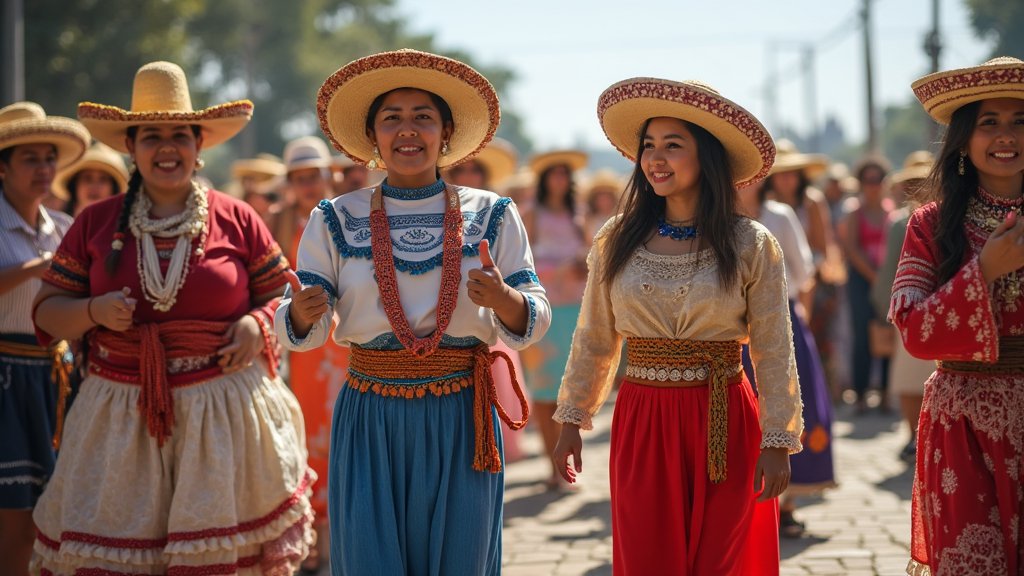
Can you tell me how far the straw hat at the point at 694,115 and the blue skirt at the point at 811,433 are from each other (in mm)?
2923

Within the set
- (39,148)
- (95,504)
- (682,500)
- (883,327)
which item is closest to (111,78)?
(883,327)

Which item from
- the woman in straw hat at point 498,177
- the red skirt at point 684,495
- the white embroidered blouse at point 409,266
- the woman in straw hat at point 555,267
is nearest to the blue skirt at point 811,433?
the woman in straw hat at point 498,177

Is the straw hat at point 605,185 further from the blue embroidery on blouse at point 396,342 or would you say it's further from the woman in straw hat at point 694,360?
the blue embroidery on blouse at point 396,342

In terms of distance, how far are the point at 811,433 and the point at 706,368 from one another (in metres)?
3.25

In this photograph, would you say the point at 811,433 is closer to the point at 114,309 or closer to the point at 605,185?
the point at 114,309

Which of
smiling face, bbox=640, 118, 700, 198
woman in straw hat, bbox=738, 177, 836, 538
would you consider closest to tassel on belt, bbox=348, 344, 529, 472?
smiling face, bbox=640, 118, 700, 198

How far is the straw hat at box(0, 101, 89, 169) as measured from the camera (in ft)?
→ 19.7

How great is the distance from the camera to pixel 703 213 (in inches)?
174

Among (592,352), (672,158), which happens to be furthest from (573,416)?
(672,158)

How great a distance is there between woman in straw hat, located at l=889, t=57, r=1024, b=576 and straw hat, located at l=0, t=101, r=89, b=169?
4.17 m

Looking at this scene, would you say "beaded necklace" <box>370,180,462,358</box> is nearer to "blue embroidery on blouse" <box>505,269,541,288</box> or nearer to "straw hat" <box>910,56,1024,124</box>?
"blue embroidery on blouse" <box>505,269,541,288</box>

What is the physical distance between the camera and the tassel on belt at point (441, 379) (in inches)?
167

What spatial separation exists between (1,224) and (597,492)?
4.55 metres

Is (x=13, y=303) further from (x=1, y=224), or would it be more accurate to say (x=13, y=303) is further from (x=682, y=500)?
(x=682, y=500)
